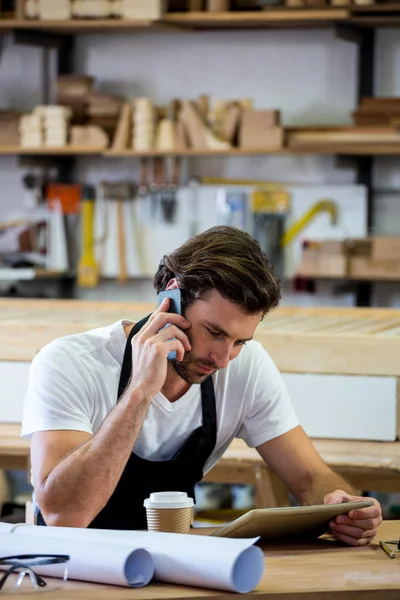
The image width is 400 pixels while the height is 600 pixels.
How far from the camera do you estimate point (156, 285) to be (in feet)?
8.61

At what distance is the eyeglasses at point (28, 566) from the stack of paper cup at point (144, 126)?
484 centimetres

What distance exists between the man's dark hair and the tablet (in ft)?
1.68

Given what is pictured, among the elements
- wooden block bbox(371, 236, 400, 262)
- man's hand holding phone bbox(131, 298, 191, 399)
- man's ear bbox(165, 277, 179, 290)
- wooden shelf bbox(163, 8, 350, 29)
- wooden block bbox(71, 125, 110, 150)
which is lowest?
wooden block bbox(371, 236, 400, 262)

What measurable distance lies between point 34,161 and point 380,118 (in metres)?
2.29

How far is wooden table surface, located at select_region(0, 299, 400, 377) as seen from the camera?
363 centimetres

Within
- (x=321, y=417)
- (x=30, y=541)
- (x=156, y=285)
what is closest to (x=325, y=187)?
(x=321, y=417)

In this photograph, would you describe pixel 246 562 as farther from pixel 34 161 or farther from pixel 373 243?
pixel 34 161

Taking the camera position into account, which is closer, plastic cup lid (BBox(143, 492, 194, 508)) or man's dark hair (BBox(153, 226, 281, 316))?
plastic cup lid (BBox(143, 492, 194, 508))

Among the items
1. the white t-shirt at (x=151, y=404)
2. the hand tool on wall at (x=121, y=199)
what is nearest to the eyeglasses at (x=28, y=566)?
the white t-shirt at (x=151, y=404)

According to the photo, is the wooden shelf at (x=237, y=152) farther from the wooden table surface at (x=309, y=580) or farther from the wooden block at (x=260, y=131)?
the wooden table surface at (x=309, y=580)

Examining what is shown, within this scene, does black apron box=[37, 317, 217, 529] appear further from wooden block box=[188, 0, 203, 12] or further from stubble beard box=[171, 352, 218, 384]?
wooden block box=[188, 0, 203, 12]

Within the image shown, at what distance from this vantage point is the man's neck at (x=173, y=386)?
266 centimetres

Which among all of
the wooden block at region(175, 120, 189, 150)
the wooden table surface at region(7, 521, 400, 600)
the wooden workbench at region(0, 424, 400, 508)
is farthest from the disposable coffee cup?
the wooden block at region(175, 120, 189, 150)

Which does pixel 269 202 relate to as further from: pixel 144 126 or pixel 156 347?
pixel 156 347
